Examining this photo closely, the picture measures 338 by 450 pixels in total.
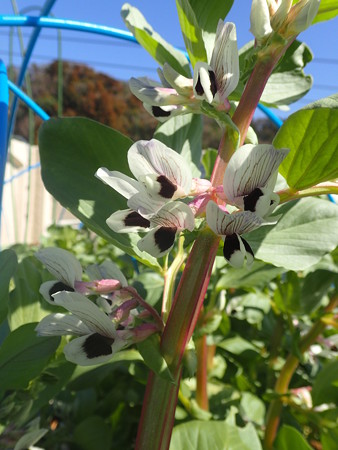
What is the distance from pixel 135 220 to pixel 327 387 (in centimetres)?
41

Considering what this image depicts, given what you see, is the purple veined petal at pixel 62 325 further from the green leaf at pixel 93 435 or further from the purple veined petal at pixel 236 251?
the green leaf at pixel 93 435

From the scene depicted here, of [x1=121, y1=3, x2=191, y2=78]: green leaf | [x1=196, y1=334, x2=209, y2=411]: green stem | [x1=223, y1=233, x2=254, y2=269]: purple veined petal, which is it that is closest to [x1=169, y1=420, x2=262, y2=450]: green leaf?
[x1=196, y1=334, x2=209, y2=411]: green stem

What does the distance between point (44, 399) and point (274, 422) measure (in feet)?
1.02

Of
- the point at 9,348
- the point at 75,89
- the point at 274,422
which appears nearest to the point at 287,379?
the point at 274,422

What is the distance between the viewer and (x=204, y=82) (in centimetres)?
30

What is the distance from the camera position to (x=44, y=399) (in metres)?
0.44

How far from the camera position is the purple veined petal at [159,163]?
0.92 ft

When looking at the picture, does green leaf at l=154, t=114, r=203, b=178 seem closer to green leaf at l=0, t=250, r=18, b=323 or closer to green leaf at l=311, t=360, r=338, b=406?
green leaf at l=0, t=250, r=18, b=323

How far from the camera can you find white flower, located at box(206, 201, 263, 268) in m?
0.27

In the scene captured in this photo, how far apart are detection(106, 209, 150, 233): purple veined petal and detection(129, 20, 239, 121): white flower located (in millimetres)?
90

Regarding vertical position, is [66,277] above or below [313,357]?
above

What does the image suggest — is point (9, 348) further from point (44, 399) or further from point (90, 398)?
point (90, 398)

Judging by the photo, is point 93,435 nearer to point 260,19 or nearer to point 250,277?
point 250,277

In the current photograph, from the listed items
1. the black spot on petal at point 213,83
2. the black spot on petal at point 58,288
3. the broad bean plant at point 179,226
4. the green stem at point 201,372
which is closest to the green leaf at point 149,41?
the broad bean plant at point 179,226
